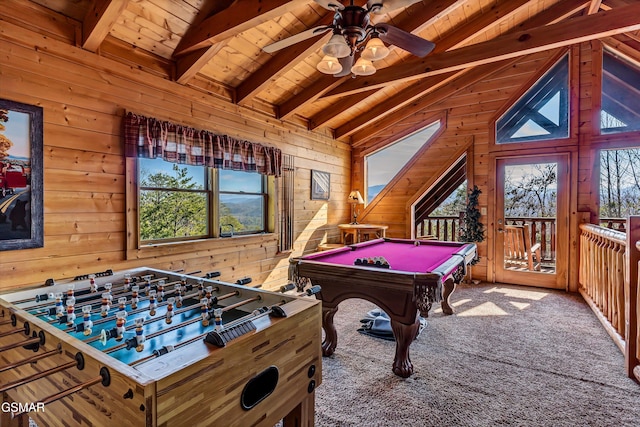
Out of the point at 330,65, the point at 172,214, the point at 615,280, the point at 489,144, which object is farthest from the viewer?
the point at 489,144

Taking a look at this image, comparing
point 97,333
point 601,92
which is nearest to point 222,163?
point 97,333

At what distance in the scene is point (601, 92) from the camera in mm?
4469

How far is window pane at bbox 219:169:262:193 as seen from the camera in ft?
12.9

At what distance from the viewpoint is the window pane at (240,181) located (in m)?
3.94

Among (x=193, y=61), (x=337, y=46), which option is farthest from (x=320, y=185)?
(x=337, y=46)

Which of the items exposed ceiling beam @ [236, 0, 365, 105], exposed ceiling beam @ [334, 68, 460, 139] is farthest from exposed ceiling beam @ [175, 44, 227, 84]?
exposed ceiling beam @ [334, 68, 460, 139]

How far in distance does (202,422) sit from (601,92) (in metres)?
6.01

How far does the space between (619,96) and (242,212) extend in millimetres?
5395

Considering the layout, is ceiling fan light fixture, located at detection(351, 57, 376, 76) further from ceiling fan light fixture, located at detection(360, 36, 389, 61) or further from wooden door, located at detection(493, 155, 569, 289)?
wooden door, located at detection(493, 155, 569, 289)

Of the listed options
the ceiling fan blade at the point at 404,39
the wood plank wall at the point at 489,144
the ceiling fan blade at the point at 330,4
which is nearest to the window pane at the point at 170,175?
the ceiling fan blade at the point at 330,4

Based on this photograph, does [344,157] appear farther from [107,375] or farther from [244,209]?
[107,375]

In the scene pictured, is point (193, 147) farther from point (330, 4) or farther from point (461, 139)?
point (461, 139)

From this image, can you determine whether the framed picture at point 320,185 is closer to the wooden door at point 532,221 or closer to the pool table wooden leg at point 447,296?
the pool table wooden leg at point 447,296

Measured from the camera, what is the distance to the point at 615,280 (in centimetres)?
291
